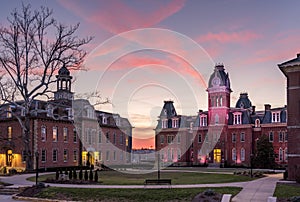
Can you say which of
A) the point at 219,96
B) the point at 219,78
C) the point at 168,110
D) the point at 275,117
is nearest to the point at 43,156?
the point at 219,96

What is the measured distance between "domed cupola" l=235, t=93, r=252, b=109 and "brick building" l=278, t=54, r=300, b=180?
3774 centimetres

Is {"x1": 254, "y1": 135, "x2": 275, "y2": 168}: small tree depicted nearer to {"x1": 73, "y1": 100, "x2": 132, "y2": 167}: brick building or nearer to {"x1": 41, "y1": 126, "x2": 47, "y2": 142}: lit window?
{"x1": 73, "y1": 100, "x2": 132, "y2": 167}: brick building

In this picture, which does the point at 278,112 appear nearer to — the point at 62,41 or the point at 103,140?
the point at 103,140

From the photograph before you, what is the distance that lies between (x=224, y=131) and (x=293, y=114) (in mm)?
36373

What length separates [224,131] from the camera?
68.2 metres

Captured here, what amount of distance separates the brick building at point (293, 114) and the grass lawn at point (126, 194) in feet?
27.8

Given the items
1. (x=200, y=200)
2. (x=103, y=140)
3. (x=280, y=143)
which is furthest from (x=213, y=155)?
(x=200, y=200)

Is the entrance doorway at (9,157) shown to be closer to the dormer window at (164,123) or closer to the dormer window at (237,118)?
the dormer window at (164,123)

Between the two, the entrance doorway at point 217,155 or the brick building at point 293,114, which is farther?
the entrance doorway at point 217,155

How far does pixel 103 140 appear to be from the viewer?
68.2 metres

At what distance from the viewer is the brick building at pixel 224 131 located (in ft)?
213

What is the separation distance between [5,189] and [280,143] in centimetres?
4696

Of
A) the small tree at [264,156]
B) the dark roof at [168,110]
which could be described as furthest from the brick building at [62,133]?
the small tree at [264,156]

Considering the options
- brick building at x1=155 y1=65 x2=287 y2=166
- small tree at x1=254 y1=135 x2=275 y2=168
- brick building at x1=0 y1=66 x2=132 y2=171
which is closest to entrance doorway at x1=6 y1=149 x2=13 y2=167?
brick building at x1=0 y1=66 x2=132 y2=171
